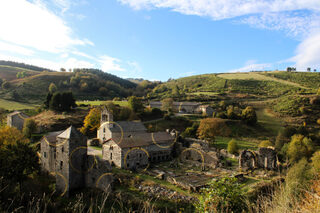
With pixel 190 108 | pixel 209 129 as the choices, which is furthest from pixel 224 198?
pixel 190 108

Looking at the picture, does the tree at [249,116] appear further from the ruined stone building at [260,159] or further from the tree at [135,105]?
the tree at [135,105]

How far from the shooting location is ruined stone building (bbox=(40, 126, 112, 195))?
2064cm

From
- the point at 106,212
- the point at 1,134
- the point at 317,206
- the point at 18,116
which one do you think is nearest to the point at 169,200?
the point at 106,212

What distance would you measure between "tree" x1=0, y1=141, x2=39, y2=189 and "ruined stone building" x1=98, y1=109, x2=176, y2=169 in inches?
359

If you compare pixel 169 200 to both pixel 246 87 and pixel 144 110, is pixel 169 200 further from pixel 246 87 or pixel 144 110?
pixel 246 87

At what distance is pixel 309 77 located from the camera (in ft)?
288

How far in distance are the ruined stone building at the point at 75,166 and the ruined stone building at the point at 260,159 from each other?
62.5 feet

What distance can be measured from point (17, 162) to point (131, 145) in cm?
1336

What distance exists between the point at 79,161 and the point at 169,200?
10838mm

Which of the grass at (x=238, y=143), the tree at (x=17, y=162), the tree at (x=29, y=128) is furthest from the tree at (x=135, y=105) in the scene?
the tree at (x=17, y=162)

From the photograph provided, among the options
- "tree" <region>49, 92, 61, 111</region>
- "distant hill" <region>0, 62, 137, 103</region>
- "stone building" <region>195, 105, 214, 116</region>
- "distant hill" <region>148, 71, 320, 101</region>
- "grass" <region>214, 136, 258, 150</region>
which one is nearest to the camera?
"grass" <region>214, 136, 258, 150</region>

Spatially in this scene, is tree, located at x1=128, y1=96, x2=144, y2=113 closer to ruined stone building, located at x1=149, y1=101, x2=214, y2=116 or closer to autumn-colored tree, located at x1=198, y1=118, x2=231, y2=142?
ruined stone building, located at x1=149, y1=101, x2=214, y2=116

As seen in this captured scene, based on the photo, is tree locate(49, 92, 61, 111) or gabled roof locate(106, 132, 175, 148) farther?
tree locate(49, 92, 61, 111)

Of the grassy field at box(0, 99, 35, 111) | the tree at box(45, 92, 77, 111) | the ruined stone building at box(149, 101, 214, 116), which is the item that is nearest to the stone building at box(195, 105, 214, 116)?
the ruined stone building at box(149, 101, 214, 116)
